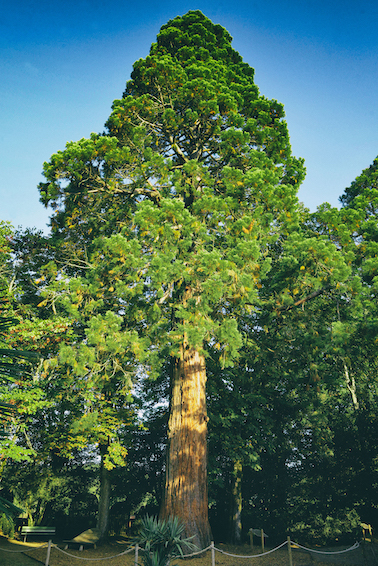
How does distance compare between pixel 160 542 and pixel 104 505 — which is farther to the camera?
pixel 104 505

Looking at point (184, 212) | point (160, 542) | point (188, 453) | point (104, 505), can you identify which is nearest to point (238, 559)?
point (188, 453)

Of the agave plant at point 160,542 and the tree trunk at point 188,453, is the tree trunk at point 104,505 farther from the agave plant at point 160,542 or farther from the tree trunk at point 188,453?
the agave plant at point 160,542

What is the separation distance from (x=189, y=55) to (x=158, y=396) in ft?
46.1

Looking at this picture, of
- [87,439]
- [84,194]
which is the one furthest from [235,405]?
[84,194]

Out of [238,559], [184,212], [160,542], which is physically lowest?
[238,559]

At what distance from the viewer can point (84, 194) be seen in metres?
9.82

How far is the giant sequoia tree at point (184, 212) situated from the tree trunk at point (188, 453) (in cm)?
2

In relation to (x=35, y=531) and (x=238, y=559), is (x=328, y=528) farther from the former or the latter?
(x=35, y=531)

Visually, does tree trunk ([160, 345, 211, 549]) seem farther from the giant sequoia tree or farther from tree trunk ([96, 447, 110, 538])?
tree trunk ([96, 447, 110, 538])

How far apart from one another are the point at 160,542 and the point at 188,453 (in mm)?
1740

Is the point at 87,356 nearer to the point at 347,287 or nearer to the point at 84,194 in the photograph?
the point at 84,194

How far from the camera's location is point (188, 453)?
24.7ft

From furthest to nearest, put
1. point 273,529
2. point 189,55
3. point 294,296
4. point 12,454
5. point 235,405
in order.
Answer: point 273,529
point 235,405
point 189,55
point 294,296
point 12,454

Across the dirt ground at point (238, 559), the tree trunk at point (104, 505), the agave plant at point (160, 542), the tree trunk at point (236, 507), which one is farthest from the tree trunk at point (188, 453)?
the tree trunk at point (104, 505)
